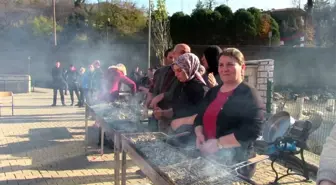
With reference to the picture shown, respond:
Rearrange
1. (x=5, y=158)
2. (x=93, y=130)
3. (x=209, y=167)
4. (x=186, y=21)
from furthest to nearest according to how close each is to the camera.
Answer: (x=186, y=21) → (x=93, y=130) → (x=5, y=158) → (x=209, y=167)

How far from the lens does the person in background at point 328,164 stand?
1.37 meters

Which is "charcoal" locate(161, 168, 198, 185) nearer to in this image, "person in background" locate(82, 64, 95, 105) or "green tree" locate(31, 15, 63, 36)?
"person in background" locate(82, 64, 95, 105)

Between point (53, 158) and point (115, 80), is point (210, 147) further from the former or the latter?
Result: point (115, 80)

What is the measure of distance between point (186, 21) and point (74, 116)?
15578 millimetres

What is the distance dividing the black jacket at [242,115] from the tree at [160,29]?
48.7 ft

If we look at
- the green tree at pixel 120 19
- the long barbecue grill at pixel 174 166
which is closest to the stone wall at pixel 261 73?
the long barbecue grill at pixel 174 166

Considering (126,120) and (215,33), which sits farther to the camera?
(215,33)

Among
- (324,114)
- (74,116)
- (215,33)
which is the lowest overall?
(74,116)

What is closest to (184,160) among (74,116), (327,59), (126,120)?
(126,120)

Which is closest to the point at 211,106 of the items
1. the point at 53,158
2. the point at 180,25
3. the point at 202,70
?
the point at 202,70

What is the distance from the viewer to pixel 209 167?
7.63 feet

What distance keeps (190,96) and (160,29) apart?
1604 centimetres

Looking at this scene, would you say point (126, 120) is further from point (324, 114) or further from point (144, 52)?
point (144, 52)

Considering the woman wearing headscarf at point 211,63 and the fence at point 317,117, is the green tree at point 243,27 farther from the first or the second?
the woman wearing headscarf at point 211,63
